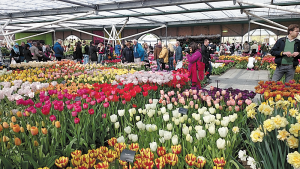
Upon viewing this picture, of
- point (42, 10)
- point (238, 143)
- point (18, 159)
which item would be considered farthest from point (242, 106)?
point (42, 10)

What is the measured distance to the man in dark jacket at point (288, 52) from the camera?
4.14 meters

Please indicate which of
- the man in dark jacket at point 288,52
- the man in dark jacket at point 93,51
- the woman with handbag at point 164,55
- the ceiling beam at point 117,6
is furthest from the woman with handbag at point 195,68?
the man in dark jacket at point 93,51

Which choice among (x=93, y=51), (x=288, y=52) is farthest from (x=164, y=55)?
(x=288, y=52)

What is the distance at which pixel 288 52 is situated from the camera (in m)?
4.15

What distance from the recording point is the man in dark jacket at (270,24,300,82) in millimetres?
4136

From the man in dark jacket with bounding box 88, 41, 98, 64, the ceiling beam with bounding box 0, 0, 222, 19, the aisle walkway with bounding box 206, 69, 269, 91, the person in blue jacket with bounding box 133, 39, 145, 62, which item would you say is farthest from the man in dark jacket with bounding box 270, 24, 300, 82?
the man in dark jacket with bounding box 88, 41, 98, 64

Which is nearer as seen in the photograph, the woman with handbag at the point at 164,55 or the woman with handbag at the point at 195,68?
the woman with handbag at the point at 195,68

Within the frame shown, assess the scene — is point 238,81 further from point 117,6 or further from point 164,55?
point 117,6

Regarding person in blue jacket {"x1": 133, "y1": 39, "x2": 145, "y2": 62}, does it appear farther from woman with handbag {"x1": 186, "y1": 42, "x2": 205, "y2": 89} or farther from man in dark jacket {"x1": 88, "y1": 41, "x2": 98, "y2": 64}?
woman with handbag {"x1": 186, "y1": 42, "x2": 205, "y2": 89}

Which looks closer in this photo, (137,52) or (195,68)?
(195,68)

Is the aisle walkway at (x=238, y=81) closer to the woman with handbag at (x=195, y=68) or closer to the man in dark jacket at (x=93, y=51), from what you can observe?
the woman with handbag at (x=195, y=68)

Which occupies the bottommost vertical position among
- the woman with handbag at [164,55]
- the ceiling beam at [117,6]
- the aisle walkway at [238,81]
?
the aisle walkway at [238,81]

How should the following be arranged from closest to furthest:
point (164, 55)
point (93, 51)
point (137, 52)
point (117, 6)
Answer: point (164, 55) < point (137, 52) < point (93, 51) < point (117, 6)

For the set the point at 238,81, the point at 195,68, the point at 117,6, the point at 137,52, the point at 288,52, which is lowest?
the point at 238,81
